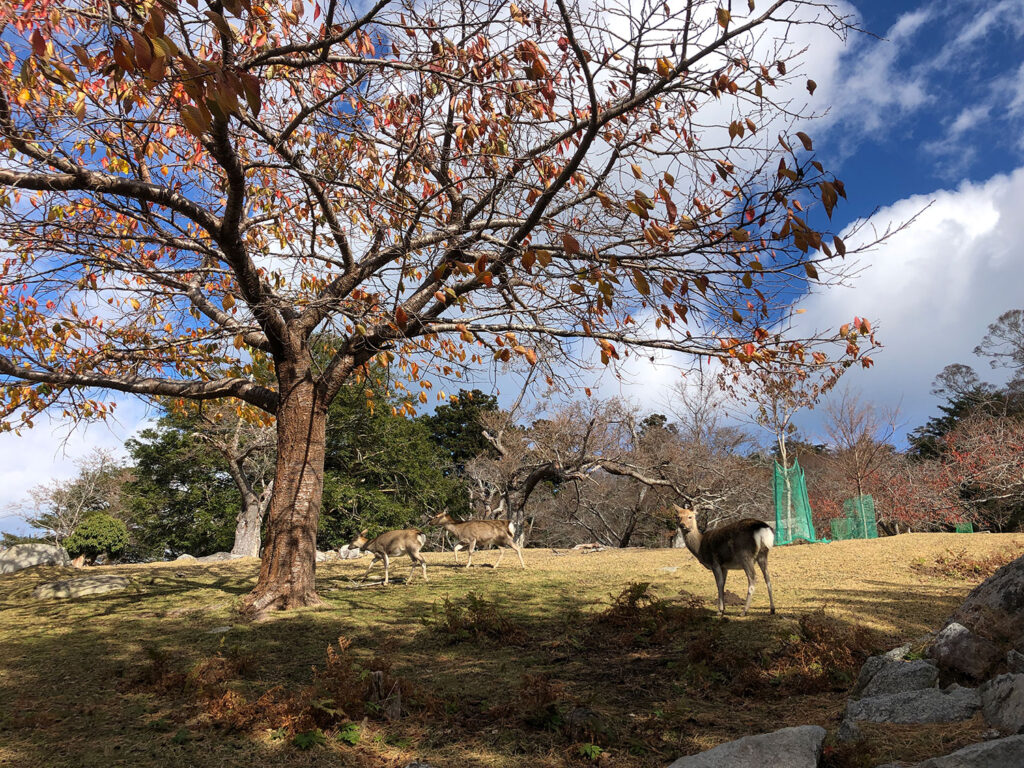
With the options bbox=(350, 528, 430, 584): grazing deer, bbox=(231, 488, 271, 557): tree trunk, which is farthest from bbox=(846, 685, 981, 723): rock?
bbox=(231, 488, 271, 557): tree trunk

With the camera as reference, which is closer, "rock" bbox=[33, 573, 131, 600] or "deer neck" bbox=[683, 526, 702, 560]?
"deer neck" bbox=[683, 526, 702, 560]

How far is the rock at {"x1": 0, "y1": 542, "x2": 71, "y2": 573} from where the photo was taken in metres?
17.2

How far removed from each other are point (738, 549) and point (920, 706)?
3923 millimetres

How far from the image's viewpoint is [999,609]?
518cm

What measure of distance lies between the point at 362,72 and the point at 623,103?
10.5 feet

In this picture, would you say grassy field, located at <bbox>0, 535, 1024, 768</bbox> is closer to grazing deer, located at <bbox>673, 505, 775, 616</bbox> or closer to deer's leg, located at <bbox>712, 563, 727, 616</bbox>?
deer's leg, located at <bbox>712, 563, 727, 616</bbox>

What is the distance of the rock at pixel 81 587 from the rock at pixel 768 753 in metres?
11.7

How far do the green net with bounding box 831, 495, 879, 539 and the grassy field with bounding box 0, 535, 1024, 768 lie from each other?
11790 mm

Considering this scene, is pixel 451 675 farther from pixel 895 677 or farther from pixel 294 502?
pixel 294 502

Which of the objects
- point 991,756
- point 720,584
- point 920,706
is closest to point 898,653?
point 920,706

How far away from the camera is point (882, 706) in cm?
433

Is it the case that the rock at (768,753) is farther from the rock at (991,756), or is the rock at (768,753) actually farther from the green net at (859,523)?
the green net at (859,523)

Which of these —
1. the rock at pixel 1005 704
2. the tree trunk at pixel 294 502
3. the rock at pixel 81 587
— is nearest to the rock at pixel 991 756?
the rock at pixel 1005 704

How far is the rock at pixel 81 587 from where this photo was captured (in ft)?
37.4
